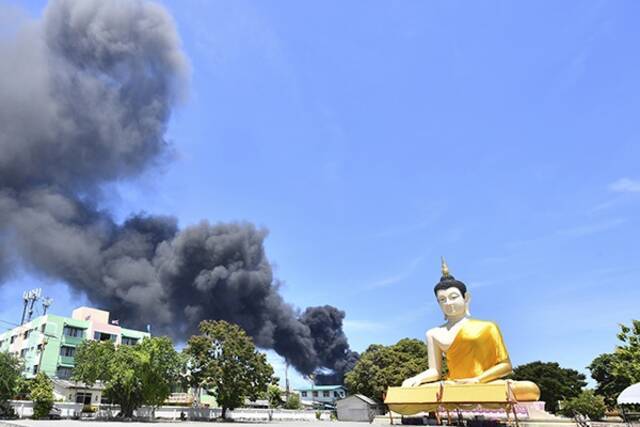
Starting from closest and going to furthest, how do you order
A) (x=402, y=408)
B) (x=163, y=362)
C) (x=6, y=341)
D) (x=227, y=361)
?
1. (x=402, y=408)
2. (x=163, y=362)
3. (x=227, y=361)
4. (x=6, y=341)

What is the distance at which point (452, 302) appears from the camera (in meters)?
25.7

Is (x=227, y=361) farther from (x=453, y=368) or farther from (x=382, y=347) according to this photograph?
(x=453, y=368)

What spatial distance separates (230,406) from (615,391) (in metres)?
39.7

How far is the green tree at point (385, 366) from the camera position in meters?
52.1

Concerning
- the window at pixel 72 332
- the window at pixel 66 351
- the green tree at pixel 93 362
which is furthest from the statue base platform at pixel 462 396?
the window at pixel 72 332

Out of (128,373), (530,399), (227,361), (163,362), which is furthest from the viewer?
(227,361)

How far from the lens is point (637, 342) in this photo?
30.1 metres

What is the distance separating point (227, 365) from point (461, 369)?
26.3 meters

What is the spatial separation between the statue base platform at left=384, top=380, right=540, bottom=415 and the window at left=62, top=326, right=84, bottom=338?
171ft

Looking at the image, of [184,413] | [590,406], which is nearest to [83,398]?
[184,413]

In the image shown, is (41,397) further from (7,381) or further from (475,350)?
(475,350)

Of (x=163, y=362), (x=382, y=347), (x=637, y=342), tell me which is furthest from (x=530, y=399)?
(x=382, y=347)

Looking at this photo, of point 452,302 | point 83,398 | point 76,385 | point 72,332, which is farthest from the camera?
point 72,332

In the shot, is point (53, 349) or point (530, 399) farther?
point (53, 349)
